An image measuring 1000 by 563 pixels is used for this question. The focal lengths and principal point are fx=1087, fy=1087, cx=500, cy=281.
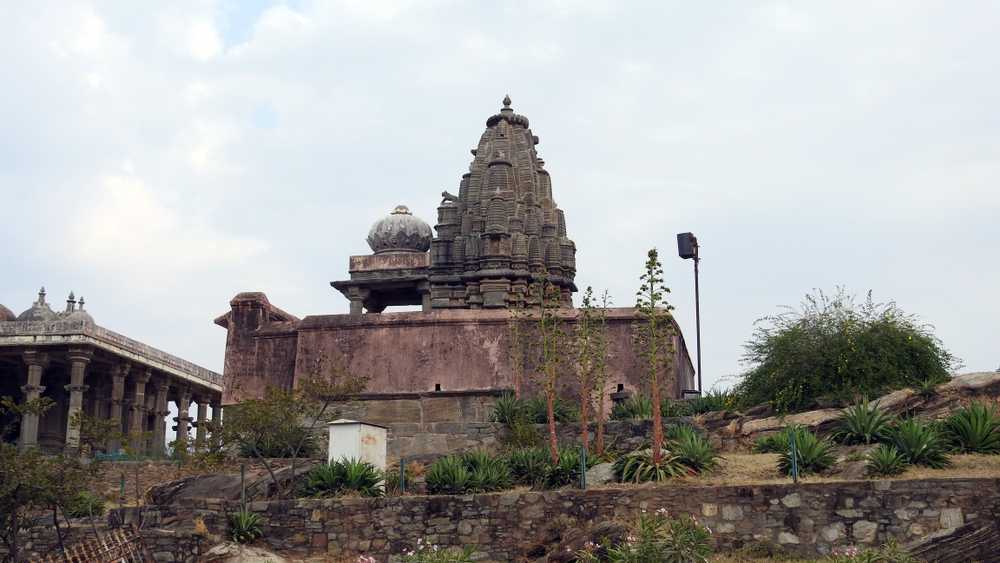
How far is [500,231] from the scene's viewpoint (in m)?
33.0

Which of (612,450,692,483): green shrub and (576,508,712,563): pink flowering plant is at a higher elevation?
(612,450,692,483): green shrub

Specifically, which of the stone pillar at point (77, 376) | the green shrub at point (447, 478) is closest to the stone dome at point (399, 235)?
the stone pillar at point (77, 376)

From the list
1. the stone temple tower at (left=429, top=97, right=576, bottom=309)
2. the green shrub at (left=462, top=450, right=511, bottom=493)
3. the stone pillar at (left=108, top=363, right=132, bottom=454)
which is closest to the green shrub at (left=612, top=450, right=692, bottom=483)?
the green shrub at (left=462, top=450, right=511, bottom=493)

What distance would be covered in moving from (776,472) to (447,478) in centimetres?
577

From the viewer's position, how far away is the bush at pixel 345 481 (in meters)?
Result: 20.1

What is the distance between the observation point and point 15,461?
1809 cm

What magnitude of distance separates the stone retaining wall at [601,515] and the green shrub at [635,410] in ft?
19.9

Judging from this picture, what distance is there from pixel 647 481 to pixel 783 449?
96.4 inches

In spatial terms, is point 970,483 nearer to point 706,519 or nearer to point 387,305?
point 706,519

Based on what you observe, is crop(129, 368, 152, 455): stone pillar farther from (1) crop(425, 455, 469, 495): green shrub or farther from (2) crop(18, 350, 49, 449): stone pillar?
(1) crop(425, 455, 469, 495): green shrub

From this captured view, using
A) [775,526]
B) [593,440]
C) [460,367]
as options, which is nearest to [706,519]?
[775,526]

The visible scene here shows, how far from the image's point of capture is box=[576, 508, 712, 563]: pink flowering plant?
1477 centimetres

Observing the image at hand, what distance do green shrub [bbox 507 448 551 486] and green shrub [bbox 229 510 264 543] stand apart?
4684 mm

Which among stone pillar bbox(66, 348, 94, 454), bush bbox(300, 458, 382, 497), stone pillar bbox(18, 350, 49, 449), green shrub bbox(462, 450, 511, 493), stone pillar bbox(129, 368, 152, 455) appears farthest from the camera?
stone pillar bbox(129, 368, 152, 455)
